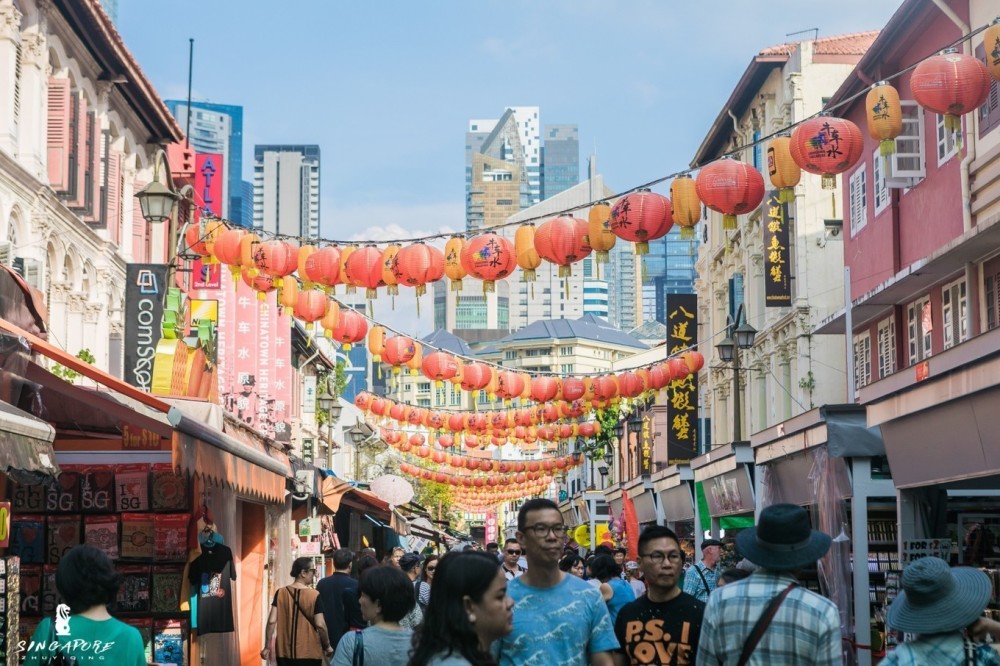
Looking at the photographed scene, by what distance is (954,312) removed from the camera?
2284cm

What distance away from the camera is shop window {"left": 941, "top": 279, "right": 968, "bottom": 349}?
22.5 meters

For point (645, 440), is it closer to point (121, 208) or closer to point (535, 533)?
point (121, 208)

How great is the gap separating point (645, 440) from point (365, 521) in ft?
64.4

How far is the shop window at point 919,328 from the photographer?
2456cm

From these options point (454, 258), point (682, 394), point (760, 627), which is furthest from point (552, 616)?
point (682, 394)

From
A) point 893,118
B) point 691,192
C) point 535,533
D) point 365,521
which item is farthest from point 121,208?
point 535,533

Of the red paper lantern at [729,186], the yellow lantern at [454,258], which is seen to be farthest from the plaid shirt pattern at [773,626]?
the yellow lantern at [454,258]

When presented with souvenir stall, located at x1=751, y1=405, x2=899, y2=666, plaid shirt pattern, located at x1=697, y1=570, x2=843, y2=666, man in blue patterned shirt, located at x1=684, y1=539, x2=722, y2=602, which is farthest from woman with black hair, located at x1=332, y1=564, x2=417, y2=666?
souvenir stall, located at x1=751, y1=405, x2=899, y2=666

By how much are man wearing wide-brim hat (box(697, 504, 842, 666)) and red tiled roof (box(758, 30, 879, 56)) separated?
31696 mm

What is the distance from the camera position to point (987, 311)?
2116 centimetres

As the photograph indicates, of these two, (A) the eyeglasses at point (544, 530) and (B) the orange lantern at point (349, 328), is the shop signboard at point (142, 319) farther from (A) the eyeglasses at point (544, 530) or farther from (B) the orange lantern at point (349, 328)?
(A) the eyeglasses at point (544, 530)

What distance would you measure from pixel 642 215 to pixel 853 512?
4.32 m

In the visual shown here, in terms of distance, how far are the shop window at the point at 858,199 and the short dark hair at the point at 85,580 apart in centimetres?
2348

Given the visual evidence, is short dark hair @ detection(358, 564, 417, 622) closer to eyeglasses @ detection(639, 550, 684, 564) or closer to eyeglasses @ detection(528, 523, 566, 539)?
eyeglasses @ detection(528, 523, 566, 539)
